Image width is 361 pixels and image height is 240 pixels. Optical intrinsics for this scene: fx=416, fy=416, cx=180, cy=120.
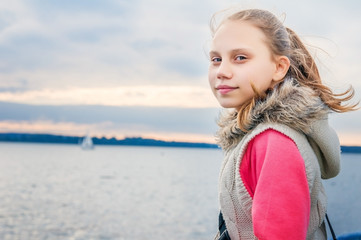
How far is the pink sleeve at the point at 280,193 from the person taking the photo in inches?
49.1

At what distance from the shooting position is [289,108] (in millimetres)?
1441

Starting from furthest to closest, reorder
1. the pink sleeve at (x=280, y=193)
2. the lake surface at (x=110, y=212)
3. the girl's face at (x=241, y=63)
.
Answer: the lake surface at (x=110, y=212), the girl's face at (x=241, y=63), the pink sleeve at (x=280, y=193)

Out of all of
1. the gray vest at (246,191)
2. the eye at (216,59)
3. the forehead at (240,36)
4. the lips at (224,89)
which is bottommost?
the gray vest at (246,191)

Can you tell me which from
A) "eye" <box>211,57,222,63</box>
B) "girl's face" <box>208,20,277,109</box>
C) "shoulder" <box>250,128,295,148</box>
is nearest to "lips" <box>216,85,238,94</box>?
"girl's face" <box>208,20,277,109</box>

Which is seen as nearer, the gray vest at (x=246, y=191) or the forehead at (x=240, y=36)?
the gray vest at (x=246, y=191)

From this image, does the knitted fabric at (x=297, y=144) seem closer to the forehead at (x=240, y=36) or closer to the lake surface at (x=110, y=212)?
the forehead at (x=240, y=36)

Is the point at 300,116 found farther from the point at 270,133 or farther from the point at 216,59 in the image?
the point at 216,59

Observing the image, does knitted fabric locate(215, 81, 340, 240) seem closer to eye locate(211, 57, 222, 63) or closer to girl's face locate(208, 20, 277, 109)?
girl's face locate(208, 20, 277, 109)

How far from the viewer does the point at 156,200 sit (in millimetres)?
40094

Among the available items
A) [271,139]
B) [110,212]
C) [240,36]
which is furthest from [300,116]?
[110,212]

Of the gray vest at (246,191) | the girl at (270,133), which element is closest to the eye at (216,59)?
the girl at (270,133)

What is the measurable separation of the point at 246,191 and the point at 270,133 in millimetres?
215

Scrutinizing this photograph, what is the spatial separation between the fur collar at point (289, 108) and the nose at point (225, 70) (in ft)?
0.48

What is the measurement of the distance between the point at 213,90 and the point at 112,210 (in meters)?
32.5
